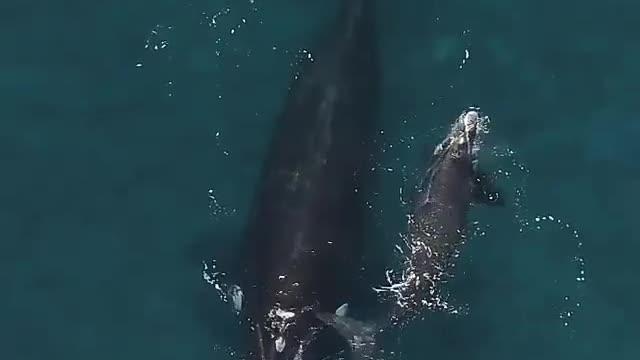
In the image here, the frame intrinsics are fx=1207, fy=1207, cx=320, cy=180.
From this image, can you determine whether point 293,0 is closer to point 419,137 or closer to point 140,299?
point 419,137

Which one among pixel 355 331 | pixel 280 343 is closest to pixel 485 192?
pixel 355 331

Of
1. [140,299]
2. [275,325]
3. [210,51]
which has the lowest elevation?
[275,325]

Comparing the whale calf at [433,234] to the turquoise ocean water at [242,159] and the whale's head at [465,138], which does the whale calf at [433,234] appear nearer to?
the whale's head at [465,138]

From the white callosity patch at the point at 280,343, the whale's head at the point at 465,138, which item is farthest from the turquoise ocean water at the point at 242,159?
the white callosity patch at the point at 280,343

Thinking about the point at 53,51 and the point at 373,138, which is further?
the point at 53,51

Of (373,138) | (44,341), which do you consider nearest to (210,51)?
(373,138)

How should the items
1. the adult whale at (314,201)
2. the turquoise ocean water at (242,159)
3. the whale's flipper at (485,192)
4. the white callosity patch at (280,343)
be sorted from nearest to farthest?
the white callosity patch at (280,343), the adult whale at (314,201), the whale's flipper at (485,192), the turquoise ocean water at (242,159)

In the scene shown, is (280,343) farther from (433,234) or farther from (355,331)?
(433,234)
